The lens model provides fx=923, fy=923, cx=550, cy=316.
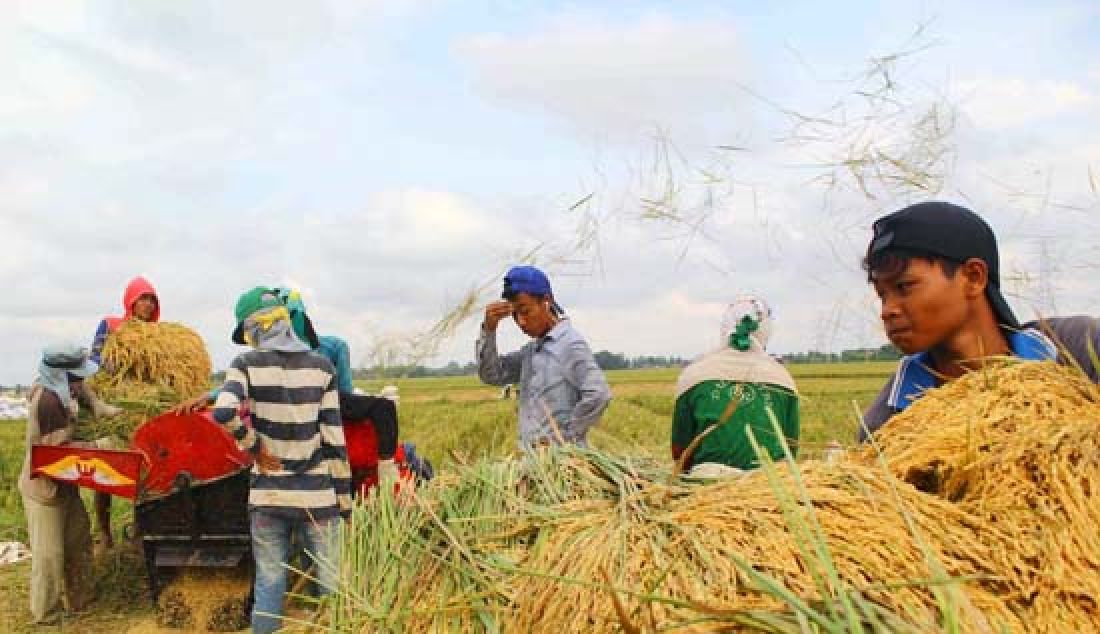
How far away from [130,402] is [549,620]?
663 centimetres

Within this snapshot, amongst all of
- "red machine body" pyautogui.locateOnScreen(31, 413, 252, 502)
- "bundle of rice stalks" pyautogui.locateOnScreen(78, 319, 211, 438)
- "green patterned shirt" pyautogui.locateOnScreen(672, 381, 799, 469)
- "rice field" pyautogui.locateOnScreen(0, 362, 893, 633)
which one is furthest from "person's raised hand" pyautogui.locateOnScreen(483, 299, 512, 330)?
"bundle of rice stalks" pyautogui.locateOnScreen(78, 319, 211, 438)

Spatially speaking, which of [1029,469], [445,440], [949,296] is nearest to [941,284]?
[949,296]

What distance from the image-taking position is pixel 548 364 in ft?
17.6

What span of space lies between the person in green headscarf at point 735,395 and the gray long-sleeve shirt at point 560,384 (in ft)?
3.20

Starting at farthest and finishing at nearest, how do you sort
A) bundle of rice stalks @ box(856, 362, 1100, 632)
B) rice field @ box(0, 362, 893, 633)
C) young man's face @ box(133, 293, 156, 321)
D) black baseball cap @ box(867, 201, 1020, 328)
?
1. young man's face @ box(133, 293, 156, 321)
2. rice field @ box(0, 362, 893, 633)
3. black baseball cap @ box(867, 201, 1020, 328)
4. bundle of rice stalks @ box(856, 362, 1100, 632)

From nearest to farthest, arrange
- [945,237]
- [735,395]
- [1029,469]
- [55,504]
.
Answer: [1029,469], [945,237], [735,395], [55,504]

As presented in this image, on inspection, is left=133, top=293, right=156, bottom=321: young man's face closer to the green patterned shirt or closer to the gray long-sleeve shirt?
the gray long-sleeve shirt

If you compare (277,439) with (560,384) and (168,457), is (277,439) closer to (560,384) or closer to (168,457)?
(168,457)

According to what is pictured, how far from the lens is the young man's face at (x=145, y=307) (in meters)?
7.82

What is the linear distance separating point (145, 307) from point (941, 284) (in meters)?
7.16

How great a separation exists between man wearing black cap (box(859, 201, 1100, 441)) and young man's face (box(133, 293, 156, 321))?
697 cm

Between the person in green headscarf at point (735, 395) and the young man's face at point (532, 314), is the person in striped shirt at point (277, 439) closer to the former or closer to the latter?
the young man's face at point (532, 314)

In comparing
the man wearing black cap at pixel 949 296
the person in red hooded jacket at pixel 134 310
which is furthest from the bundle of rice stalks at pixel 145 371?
Answer: the man wearing black cap at pixel 949 296

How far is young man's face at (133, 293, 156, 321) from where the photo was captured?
25.6ft
